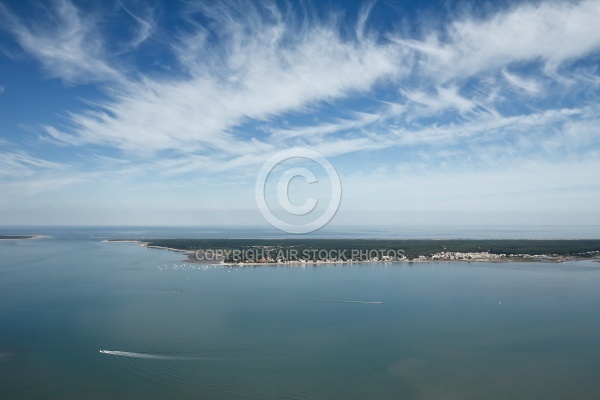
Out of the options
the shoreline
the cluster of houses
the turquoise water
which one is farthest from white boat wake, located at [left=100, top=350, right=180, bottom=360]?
the cluster of houses

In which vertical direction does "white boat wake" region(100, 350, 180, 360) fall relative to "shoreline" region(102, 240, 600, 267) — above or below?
below

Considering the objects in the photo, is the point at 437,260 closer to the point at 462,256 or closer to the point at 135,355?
the point at 462,256

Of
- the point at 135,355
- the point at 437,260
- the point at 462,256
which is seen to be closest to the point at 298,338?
the point at 135,355

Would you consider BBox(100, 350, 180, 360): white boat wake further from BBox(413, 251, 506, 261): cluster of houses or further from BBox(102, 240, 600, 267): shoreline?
BBox(413, 251, 506, 261): cluster of houses

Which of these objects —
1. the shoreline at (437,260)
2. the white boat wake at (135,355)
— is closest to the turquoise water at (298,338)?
the white boat wake at (135,355)

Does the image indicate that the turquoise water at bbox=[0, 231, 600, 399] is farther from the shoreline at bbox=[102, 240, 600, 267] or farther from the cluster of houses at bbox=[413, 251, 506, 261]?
the cluster of houses at bbox=[413, 251, 506, 261]

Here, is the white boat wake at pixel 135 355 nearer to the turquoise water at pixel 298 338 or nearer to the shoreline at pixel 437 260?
the turquoise water at pixel 298 338

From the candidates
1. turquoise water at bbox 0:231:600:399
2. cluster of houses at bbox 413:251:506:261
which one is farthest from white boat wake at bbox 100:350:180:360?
cluster of houses at bbox 413:251:506:261

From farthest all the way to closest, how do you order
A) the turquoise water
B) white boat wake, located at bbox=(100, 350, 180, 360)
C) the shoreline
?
the shoreline → white boat wake, located at bbox=(100, 350, 180, 360) → the turquoise water

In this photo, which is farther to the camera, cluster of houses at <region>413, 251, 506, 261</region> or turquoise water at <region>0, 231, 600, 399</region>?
cluster of houses at <region>413, 251, 506, 261</region>

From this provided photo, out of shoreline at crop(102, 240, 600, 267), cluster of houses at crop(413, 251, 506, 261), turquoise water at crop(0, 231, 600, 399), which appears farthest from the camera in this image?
cluster of houses at crop(413, 251, 506, 261)
